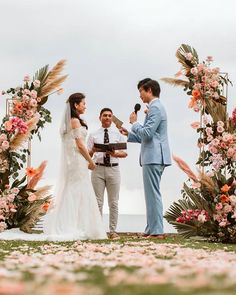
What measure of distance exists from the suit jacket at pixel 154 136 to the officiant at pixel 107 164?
43 cm

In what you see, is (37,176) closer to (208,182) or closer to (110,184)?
(110,184)

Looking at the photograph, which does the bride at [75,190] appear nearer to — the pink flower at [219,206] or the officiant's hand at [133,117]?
the officiant's hand at [133,117]

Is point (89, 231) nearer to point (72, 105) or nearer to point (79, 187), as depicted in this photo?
point (79, 187)

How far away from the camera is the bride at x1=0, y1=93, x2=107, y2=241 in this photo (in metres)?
10.9

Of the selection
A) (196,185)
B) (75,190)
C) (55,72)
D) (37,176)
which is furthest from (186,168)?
(55,72)

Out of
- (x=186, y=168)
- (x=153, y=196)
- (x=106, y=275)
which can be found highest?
(x=186, y=168)

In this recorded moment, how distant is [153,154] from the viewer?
10.6 metres

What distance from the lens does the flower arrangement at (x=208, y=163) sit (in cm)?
1114

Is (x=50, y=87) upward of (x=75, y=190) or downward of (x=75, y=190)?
upward

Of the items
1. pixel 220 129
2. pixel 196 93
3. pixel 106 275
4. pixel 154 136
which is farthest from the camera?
pixel 196 93

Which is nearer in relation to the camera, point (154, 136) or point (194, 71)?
point (154, 136)

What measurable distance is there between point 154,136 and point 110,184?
1127mm

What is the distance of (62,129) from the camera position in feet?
36.0

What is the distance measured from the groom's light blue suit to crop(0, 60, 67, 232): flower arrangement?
2.51 metres
